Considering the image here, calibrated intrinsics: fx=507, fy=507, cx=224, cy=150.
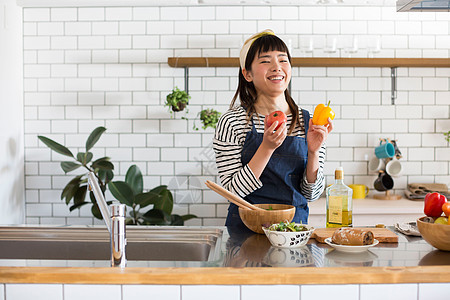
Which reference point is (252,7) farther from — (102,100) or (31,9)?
(31,9)

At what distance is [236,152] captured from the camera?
7.56 feet

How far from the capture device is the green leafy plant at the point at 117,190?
3.85 meters

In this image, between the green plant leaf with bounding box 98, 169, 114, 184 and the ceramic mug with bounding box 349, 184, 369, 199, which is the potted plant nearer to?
the green plant leaf with bounding box 98, 169, 114, 184

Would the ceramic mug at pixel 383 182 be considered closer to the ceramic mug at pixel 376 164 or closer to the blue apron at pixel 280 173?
the ceramic mug at pixel 376 164

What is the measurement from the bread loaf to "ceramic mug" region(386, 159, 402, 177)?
2.63 metres

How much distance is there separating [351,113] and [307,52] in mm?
645

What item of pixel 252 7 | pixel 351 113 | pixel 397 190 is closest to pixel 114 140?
pixel 252 7

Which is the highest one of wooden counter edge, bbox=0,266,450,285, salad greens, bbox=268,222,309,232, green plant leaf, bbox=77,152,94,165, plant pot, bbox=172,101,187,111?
plant pot, bbox=172,101,187,111

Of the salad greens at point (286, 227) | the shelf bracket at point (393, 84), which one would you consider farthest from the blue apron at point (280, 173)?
the shelf bracket at point (393, 84)

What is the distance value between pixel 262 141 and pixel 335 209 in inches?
17.0

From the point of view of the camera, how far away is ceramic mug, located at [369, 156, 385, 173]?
4270 millimetres

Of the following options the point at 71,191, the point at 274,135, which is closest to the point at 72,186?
the point at 71,191

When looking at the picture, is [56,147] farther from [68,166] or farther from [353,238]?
[353,238]

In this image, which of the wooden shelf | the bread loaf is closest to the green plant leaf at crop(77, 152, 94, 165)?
the wooden shelf
